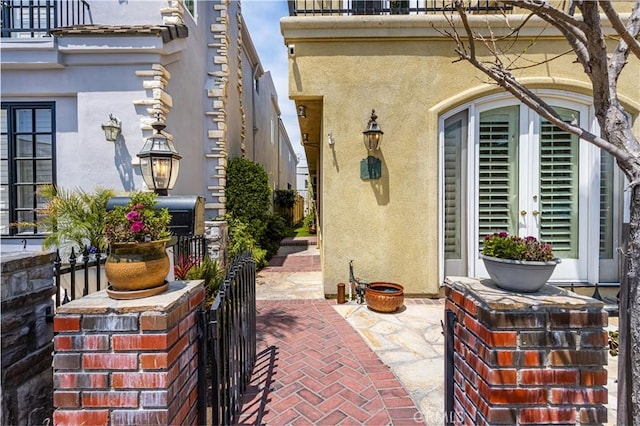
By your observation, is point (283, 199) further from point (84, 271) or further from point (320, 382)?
point (320, 382)

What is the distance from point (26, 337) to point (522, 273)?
9.73ft

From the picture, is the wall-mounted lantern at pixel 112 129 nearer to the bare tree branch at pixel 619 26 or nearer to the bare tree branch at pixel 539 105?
the bare tree branch at pixel 539 105

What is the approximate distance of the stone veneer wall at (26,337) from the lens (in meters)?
1.64

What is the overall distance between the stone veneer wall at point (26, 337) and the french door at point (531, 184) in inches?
208

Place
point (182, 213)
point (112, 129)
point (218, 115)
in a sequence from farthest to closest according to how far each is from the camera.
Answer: point (218, 115), point (112, 129), point (182, 213)

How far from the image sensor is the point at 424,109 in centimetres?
489

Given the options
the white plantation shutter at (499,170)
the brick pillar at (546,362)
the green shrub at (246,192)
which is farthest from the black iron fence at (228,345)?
the green shrub at (246,192)

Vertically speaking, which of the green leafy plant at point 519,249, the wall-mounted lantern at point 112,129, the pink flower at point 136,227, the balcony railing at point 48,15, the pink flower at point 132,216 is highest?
the balcony railing at point 48,15

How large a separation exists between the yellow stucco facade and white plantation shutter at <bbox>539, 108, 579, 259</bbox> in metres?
1.04

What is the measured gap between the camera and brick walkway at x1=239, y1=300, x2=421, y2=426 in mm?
2342

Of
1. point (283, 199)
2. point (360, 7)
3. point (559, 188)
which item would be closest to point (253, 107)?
point (283, 199)

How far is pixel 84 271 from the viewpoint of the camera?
260 cm

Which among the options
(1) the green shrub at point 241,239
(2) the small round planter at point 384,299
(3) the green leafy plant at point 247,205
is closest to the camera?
(2) the small round planter at point 384,299

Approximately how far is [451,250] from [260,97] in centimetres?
1231
